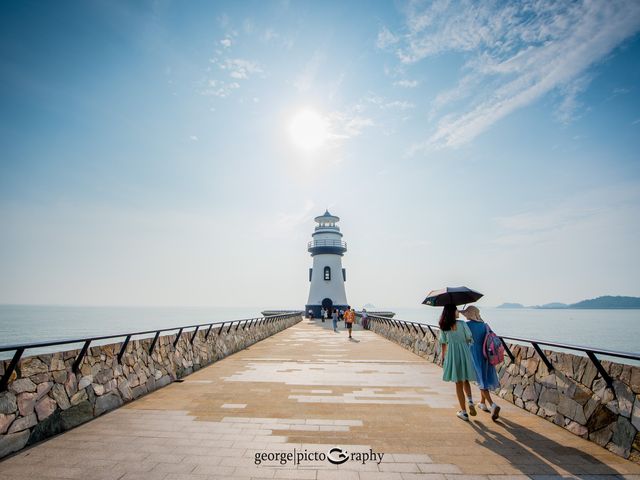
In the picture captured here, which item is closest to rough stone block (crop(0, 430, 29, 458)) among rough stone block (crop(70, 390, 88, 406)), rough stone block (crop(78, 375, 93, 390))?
rough stone block (crop(70, 390, 88, 406))

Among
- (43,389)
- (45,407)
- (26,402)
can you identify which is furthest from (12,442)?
(43,389)

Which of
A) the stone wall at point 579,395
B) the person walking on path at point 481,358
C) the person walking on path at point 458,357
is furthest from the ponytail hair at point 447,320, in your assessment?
the stone wall at point 579,395

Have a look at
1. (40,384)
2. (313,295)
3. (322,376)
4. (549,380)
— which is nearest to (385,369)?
(322,376)

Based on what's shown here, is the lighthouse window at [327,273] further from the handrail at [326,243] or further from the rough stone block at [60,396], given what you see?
the rough stone block at [60,396]

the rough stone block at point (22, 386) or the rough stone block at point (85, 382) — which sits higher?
the rough stone block at point (22, 386)

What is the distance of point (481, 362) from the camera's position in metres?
5.73

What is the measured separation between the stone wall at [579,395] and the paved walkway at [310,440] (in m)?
0.19

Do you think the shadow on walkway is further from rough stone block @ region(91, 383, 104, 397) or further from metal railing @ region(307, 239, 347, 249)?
metal railing @ region(307, 239, 347, 249)

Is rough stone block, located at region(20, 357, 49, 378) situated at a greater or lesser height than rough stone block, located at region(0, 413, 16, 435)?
greater

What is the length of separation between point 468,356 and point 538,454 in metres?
1.62

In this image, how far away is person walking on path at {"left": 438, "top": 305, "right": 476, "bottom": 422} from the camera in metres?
5.59

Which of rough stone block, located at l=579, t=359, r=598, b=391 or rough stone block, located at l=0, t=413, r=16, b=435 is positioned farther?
rough stone block, located at l=579, t=359, r=598, b=391

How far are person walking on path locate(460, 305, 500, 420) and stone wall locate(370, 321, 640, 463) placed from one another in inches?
31.1

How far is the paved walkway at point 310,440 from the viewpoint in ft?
12.6
